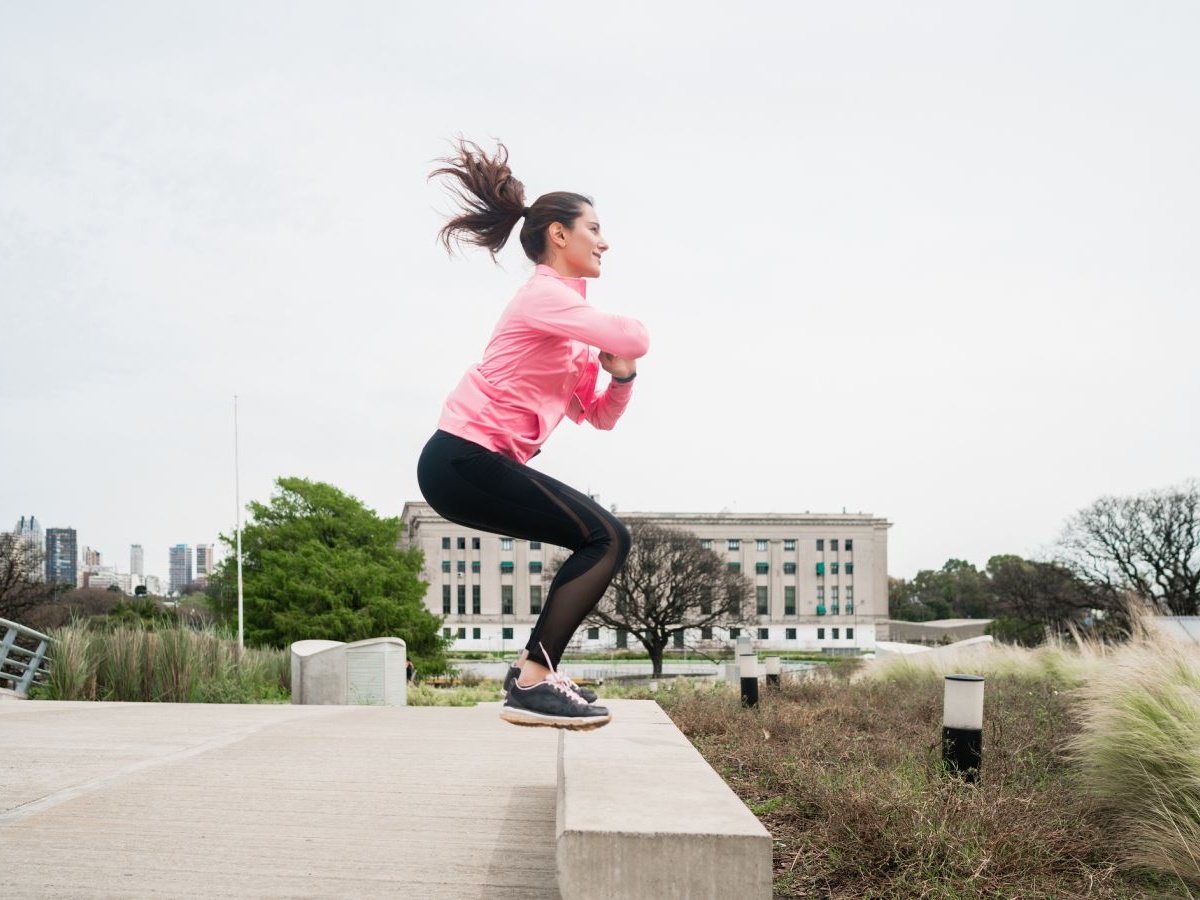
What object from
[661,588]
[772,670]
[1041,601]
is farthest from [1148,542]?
[772,670]

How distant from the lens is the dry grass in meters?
4.09

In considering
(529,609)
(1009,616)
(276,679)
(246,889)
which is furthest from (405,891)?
(529,609)

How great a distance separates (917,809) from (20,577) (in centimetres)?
4611

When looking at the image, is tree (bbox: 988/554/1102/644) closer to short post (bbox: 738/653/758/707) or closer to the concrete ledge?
short post (bbox: 738/653/758/707)

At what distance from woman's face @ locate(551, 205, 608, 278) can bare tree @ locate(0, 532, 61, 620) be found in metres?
40.5

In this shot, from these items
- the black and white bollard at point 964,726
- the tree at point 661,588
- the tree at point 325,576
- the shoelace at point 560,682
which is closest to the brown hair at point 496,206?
the shoelace at point 560,682

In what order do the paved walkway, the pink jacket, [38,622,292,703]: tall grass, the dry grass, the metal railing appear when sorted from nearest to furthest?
1. the pink jacket
2. the paved walkway
3. the dry grass
4. [38,622,292,703]: tall grass
5. the metal railing

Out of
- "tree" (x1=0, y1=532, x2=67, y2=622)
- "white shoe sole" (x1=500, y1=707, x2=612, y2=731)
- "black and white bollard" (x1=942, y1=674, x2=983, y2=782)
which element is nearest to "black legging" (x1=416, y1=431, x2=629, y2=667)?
"white shoe sole" (x1=500, y1=707, x2=612, y2=731)

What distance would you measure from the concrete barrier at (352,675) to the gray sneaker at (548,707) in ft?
33.2

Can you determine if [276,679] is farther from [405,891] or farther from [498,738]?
[405,891]

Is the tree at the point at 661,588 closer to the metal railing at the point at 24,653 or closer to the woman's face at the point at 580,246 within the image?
the metal railing at the point at 24,653

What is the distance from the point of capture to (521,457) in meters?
Result: 3.22

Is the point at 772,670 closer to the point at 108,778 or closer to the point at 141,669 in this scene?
the point at 141,669

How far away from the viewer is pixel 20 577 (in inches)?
1678
